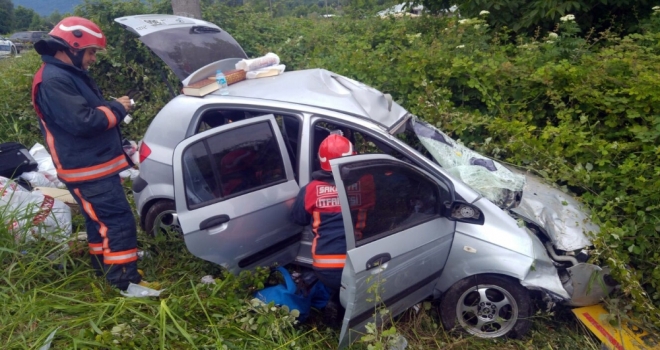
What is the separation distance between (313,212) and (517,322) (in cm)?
161

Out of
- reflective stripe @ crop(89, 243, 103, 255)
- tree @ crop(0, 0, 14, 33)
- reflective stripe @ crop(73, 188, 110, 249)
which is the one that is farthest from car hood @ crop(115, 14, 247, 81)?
tree @ crop(0, 0, 14, 33)

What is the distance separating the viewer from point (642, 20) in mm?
6133

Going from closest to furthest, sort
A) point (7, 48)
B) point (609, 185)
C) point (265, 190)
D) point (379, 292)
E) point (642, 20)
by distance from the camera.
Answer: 1. point (379, 292)
2. point (265, 190)
3. point (609, 185)
4. point (642, 20)
5. point (7, 48)

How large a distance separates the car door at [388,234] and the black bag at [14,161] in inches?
157

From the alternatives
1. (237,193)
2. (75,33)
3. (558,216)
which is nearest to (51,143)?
(75,33)

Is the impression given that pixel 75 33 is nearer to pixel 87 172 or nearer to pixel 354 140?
pixel 87 172

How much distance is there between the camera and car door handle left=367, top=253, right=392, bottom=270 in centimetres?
301

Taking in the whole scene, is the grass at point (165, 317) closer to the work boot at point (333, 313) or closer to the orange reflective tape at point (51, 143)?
the work boot at point (333, 313)

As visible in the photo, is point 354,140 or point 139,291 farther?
point 354,140

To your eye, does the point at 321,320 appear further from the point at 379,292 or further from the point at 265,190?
the point at 265,190

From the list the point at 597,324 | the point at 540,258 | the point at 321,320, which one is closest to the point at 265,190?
the point at 321,320

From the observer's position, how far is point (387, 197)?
3145 mm

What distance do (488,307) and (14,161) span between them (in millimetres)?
4899

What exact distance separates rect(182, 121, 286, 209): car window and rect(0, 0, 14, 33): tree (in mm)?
45737
